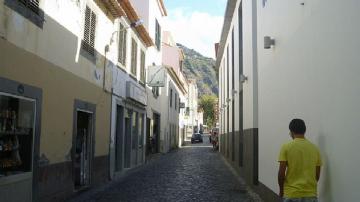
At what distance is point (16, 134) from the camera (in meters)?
8.37

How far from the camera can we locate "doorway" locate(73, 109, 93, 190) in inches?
500

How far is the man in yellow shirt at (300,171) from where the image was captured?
542 cm

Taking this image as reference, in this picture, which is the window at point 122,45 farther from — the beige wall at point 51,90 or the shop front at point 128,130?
the beige wall at point 51,90

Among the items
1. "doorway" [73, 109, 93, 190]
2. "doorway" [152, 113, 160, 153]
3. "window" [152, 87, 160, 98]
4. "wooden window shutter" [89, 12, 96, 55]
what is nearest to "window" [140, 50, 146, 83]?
"window" [152, 87, 160, 98]

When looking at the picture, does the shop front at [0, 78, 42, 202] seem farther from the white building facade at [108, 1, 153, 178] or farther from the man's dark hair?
the white building facade at [108, 1, 153, 178]

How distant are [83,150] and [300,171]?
8.49m

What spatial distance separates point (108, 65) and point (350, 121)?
11.0m

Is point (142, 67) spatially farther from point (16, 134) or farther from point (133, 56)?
point (16, 134)

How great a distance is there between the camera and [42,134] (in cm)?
923

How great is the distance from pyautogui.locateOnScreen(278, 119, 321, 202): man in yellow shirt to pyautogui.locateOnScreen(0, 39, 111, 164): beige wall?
15.0ft

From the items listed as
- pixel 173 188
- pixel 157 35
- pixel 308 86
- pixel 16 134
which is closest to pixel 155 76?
pixel 157 35

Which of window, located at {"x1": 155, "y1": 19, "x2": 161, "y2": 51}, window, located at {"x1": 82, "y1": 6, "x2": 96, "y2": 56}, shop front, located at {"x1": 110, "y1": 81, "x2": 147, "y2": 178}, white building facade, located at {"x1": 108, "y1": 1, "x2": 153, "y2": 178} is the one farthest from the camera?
window, located at {"x1": 155, "y1": 19, "x2": 161, "y2": 51}

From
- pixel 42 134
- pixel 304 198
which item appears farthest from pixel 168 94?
pixel 304 198

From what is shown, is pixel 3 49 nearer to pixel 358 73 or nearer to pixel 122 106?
pixel 358 73
